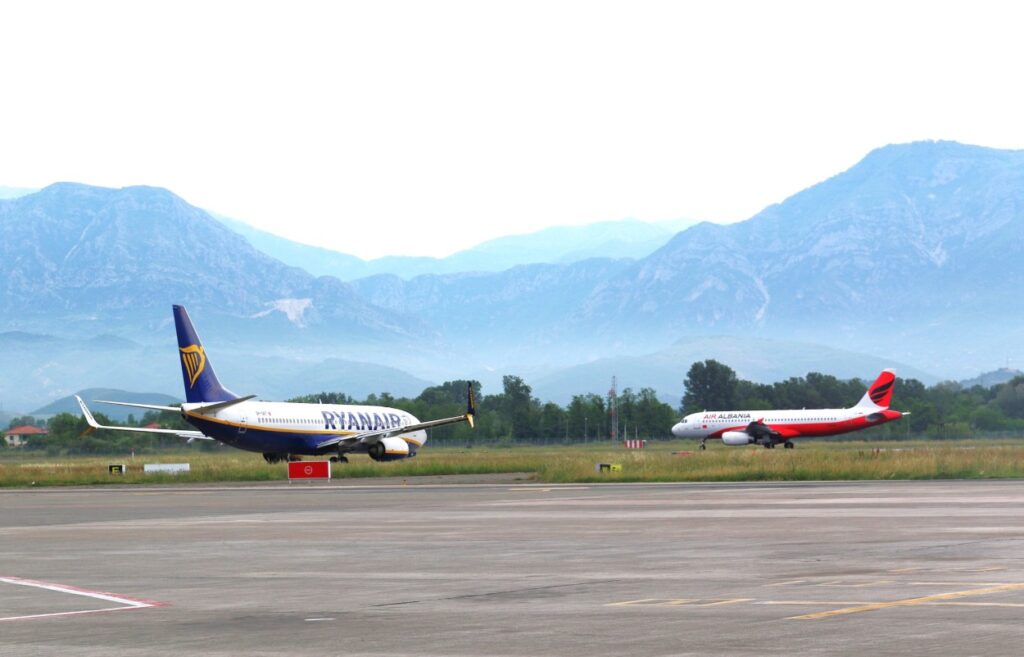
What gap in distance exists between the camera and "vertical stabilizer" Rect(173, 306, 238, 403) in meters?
75.8

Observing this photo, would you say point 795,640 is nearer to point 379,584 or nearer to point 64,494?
point 379,584

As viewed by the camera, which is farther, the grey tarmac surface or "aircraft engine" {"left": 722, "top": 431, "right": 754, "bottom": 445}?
"aircraft engine" {"left": 722, "top": 431, "right": 754, "bottom": 445}

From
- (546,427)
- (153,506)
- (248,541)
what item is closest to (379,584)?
(248,541)

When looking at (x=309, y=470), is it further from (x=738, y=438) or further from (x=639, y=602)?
(x=738, y=438)

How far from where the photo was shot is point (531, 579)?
21969mm

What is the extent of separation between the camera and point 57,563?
26422 millimetres

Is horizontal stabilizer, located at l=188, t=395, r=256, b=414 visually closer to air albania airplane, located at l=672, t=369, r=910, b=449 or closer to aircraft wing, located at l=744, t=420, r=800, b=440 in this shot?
air albania airplane, located at l=672, t=369, r=910, b=449

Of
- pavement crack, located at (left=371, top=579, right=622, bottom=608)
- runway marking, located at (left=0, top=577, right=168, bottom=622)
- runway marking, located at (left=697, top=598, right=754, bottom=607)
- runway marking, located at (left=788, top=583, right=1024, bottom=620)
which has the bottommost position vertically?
runway marking, located at (left=788, top=583, right=1024, bottom=620)

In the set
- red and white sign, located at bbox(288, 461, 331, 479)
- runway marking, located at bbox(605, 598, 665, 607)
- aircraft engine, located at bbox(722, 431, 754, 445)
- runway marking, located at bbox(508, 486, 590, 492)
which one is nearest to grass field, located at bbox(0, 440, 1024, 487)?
red and white sign, located at bbox(288, 461, 331, 479)

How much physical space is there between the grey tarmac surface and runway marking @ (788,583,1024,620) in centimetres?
4

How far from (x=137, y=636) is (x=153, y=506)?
97.1 feet

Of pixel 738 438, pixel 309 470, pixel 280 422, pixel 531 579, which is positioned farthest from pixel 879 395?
pixel 531 579

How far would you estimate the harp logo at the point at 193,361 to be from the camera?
75.6 meters

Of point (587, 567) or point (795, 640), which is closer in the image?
point (795, 640)
